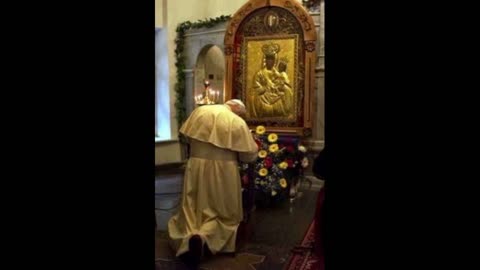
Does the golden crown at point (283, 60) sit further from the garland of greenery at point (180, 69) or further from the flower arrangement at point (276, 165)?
the garland of greenery at point (180, 69)

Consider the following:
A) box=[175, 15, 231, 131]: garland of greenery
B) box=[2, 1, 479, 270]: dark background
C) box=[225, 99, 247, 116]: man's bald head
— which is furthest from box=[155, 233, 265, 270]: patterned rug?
box=[175, 15, 231, 131]: garland of greenery

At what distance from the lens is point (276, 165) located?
6.71m

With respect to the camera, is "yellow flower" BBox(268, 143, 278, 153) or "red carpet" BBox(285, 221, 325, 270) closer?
"red carpet" BBox(285, 221, 325, 270)

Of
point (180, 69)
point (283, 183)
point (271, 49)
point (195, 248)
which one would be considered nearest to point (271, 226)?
point (283, 183)

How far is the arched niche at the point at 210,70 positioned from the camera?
32.7 ft

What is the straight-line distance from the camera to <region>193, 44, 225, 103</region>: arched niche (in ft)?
32.7

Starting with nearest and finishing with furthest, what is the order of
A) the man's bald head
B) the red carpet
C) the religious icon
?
the red carpet < the man's bald head < the religious icon

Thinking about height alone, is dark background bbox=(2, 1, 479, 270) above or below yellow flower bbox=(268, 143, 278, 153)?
above

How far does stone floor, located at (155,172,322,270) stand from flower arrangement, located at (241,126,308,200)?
0.31m

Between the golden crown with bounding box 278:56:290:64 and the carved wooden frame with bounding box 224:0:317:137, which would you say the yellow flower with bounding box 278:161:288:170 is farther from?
the golden crown with bounding box 278:56:290:64
